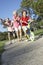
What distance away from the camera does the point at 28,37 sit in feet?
49.1

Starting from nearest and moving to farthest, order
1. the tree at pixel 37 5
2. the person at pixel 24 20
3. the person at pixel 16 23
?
the person at pixel 24 20 → the person at pixel 16 23 → the tree at pixel 37 5

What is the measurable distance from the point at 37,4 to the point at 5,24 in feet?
76.5

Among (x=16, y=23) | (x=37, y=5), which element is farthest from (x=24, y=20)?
(x=37, y=5)

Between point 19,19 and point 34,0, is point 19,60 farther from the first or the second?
point 34,0

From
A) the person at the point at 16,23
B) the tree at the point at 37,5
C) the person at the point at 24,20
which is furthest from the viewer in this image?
the tree at the point at 37,5

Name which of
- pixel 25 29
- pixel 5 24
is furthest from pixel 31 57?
pixel 5 24

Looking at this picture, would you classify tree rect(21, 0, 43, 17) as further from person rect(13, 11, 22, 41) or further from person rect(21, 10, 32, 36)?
person rect(21, 10, 32, 36)

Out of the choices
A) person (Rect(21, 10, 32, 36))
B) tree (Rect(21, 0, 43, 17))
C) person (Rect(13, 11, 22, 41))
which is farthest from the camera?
tree (Rect(21, 0, 43, 17))

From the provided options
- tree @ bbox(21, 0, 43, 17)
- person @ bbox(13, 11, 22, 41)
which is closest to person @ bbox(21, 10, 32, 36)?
person @ bbox(13, 11, 22, 41)

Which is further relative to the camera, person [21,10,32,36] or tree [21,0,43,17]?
tree [21,0,43,17]

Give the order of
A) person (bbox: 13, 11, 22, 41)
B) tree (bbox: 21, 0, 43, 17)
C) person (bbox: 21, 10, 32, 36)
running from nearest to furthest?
person (bbox: 21, 10, 32, 36)
person (bbox: 13, 11, 22, 41)
tree (bbox: 21, 0, 43, 17)

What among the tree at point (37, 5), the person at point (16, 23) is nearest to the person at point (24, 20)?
the person at point (16, 23)

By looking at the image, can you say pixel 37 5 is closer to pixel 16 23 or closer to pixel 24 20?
pixel 16 23

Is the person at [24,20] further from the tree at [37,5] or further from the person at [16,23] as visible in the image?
the tree at [37,5]
